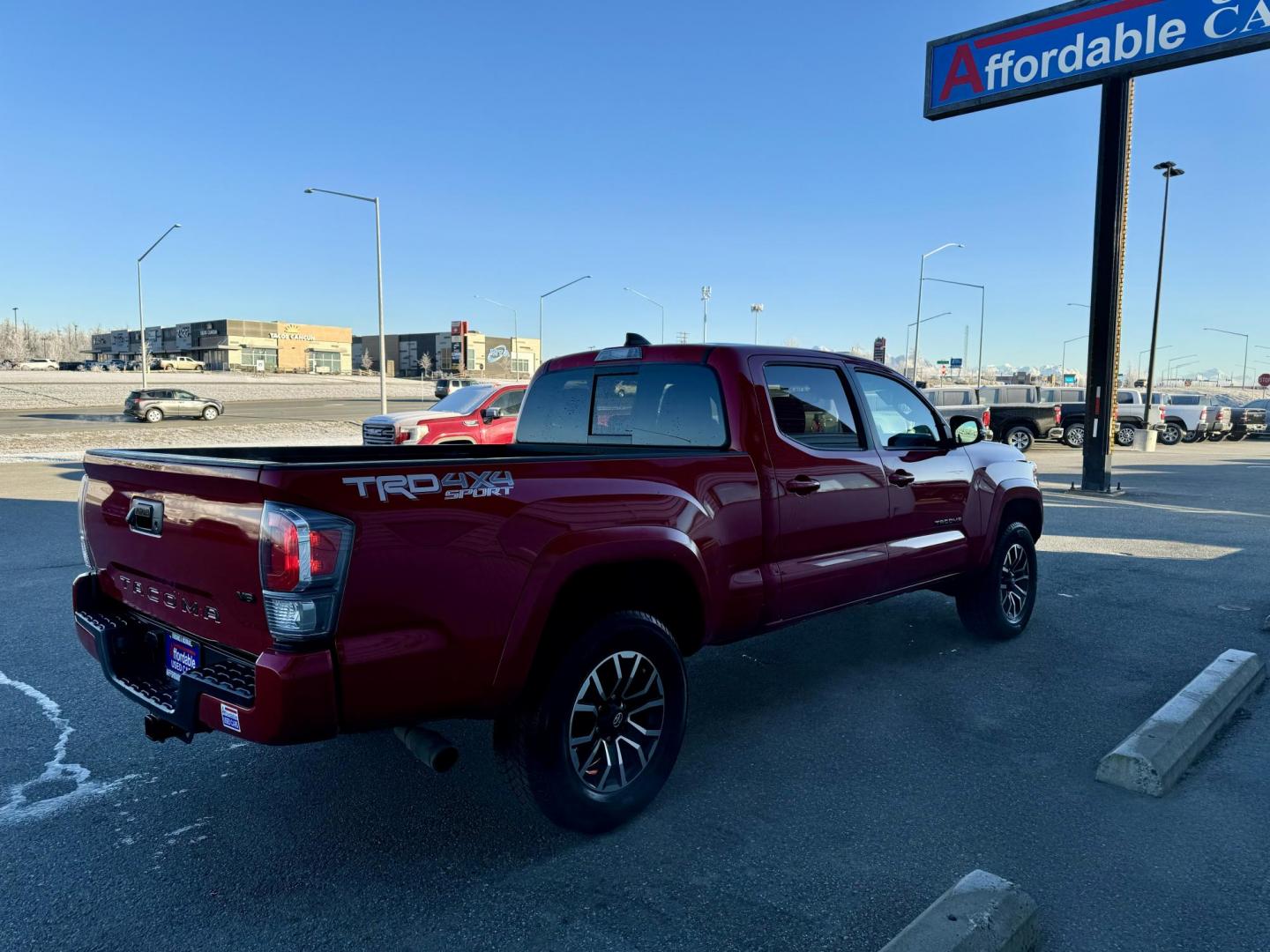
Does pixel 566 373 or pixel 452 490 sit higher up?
pixel 566 373

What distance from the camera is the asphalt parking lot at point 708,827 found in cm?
272

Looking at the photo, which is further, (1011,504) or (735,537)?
(1011,504)

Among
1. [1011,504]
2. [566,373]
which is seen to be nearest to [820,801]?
[566,373]

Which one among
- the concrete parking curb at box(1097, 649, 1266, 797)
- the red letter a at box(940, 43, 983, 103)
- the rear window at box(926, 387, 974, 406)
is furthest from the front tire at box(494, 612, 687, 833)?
the rear window at box(926, 387, 974, 406)

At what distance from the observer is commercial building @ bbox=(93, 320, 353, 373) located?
122m

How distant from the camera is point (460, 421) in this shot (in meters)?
→ 14.8

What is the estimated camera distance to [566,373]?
4922 mm

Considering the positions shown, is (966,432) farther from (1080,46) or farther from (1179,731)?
(1080,46)

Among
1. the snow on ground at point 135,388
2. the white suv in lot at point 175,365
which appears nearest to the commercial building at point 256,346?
the white suv in lot at point 175,365

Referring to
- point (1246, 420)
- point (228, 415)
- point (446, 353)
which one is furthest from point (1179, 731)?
point (446, 353)

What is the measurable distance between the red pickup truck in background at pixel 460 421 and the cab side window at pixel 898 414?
9.40m

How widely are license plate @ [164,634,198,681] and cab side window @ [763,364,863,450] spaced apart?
8.80 feet

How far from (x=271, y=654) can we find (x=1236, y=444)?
38.3 metres

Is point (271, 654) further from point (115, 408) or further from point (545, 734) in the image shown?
point (115, 408)
